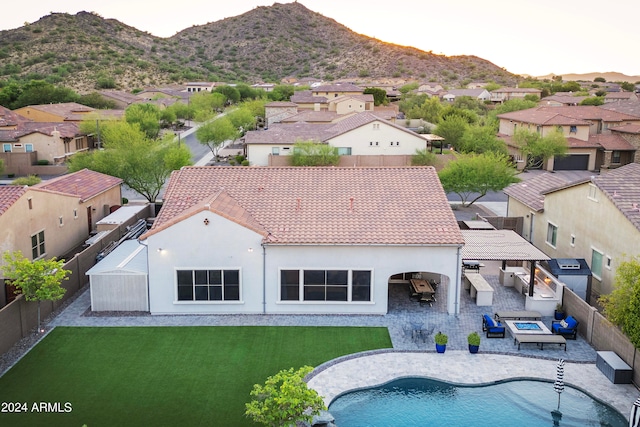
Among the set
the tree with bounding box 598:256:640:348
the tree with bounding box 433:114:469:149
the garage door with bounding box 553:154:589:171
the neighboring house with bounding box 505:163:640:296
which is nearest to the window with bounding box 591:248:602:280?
the neighboring house with bounding box 505:163:640:296

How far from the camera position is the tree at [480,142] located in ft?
212

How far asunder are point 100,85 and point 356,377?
133456mm

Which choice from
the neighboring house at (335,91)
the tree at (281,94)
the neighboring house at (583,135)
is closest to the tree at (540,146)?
the neighboring house at (583,135)

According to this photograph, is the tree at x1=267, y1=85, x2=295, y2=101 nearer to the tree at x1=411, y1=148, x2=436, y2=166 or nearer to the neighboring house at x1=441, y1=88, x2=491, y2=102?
the neighboring house at x1=441, y1=88, x2=491, y2=102

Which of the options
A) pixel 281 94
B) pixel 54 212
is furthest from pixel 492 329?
pixel 281 94

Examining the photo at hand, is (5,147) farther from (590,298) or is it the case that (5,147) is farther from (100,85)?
(100,85)

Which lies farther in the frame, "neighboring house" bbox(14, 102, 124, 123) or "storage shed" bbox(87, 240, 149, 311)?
"neighboring house" bbox(14, 102, 124, 123)

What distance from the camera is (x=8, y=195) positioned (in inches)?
1079

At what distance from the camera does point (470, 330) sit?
23.3 metres

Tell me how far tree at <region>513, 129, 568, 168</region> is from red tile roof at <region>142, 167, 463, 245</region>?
40900mm

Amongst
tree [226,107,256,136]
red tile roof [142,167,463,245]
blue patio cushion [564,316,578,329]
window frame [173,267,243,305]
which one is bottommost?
blue patio cushion [564,316,578,329]

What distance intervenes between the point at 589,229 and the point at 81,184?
98.5ft

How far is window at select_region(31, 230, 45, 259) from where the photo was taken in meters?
28.9

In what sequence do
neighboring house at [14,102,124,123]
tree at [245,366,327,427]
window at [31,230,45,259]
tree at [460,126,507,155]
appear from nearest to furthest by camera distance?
tree at [245,366,327,427], window at [31,230,45,259], tree at [460,126,507,155], neighboring house at [14,102,124,123]
